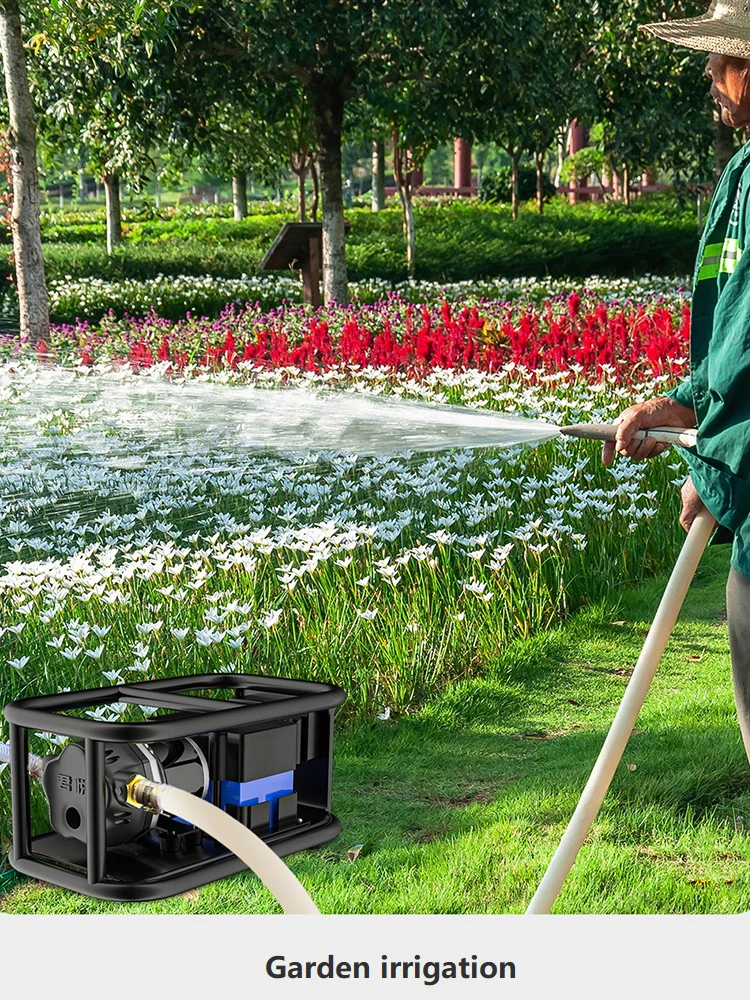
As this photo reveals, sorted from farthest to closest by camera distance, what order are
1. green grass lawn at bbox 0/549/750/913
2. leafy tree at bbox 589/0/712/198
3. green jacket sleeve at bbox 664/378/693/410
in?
leafy tree at bbox 589/0/712/198, green grass lawn at bbox 0/549/750/913, green jacket sleeve at bbox 664/378/693/410

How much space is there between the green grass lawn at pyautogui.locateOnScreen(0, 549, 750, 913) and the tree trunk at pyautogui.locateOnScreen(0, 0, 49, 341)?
272 inches

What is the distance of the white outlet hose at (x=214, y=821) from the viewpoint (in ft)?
4.43

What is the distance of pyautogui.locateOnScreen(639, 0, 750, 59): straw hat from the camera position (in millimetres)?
2029

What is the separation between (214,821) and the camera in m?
1.35

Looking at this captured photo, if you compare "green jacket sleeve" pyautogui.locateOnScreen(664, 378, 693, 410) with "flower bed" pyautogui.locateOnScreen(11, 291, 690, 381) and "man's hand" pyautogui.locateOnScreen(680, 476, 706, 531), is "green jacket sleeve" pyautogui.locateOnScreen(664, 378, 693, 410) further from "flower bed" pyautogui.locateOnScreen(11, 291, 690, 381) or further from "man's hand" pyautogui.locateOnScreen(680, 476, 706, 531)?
"flower bed" pyautogui.locateOnScreen(11, 291, 690, 381)

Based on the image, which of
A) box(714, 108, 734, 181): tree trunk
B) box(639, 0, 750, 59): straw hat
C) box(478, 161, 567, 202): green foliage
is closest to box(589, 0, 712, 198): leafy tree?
box(714, 108, 734, 181): tree trunk

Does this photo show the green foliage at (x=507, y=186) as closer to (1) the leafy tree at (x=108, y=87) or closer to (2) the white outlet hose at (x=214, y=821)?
(1) the leafy tree at (x=108, y=87)

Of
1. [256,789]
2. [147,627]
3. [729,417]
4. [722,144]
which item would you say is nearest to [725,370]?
[729,417]

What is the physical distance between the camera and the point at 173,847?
1555 millimetres

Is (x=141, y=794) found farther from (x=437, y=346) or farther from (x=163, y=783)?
(x=437, y=346)

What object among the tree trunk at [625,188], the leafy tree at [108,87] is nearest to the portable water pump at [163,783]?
the leafy tree at [108,87]

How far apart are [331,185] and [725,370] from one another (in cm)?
1087
